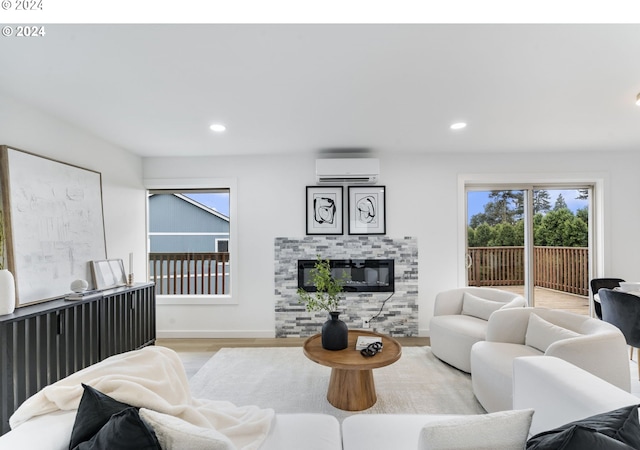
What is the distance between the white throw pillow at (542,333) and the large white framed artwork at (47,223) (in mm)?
3817

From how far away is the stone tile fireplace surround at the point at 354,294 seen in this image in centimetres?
401

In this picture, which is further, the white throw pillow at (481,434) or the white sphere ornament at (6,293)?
the white sphere ornament at (6,293)

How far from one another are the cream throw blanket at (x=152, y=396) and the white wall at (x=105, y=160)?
2095mm

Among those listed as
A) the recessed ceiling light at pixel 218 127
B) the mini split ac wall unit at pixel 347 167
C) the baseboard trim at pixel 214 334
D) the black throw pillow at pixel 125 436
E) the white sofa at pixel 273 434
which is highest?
the recessed ceiling light at pixel 218 127

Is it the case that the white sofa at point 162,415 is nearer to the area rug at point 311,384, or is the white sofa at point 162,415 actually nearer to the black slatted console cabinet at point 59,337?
the area rug at point 311,384

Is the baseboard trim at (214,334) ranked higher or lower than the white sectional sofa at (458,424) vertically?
lower

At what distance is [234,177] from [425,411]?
10.9 feet

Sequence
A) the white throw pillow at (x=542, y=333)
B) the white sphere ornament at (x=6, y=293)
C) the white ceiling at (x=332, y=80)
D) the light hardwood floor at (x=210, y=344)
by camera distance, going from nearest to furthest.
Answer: the white ceiling at (x=332, y=80), the white sphere ornament at (x=6, y=293), the white throw pillow at (x=542, y=333), the light hardwood floor at (x=210, y=344)

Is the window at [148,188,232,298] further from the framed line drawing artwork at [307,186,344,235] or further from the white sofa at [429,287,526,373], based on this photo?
the white sofa at [429,287,526,373]

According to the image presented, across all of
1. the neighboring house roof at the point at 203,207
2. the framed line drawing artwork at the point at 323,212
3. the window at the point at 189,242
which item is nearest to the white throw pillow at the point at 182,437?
the framed line drawing artwork at the point at 323,212

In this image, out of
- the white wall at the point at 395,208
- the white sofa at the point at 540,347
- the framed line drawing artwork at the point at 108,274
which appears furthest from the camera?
the white wall at the point at 395,208

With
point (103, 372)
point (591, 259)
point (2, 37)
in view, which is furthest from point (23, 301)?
point (591, 259)

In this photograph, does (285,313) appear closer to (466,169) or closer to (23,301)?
(23,301)

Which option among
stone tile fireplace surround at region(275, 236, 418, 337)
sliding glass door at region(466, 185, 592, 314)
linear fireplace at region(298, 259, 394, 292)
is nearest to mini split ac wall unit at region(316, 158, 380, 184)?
stone tile fireplace surround at region(275, 236, 418, 337)
